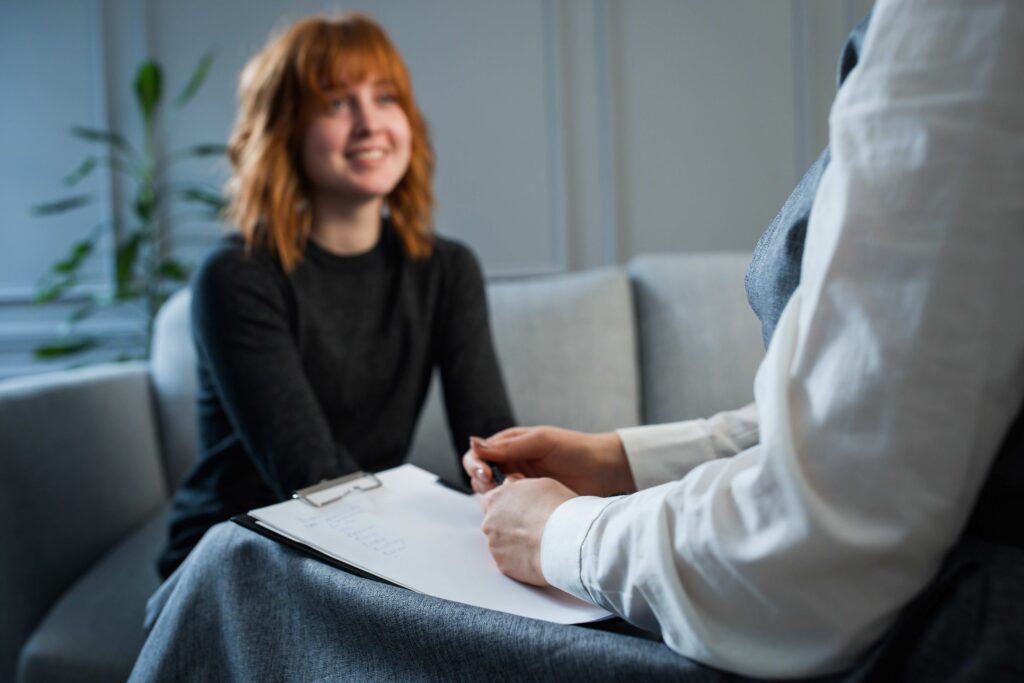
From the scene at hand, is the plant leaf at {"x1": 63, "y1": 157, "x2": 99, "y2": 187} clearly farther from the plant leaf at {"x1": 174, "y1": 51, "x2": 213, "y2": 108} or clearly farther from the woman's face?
the woman's face

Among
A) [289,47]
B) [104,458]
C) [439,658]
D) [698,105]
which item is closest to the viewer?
[439,658]

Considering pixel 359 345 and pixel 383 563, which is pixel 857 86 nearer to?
pixel 383 563

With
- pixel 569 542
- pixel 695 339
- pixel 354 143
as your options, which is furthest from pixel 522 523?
pixel 695 339

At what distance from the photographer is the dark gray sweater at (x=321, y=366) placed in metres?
0.98

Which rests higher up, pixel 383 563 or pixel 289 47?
pixel 289 47

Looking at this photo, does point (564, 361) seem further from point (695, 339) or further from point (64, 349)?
point (64, 349)

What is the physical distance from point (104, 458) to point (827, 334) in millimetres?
1284

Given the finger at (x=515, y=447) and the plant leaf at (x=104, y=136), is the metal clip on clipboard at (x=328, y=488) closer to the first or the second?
the finger at (x=515, y=447)

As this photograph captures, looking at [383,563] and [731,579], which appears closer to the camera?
[731,579]

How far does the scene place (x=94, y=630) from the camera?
3.43 ft

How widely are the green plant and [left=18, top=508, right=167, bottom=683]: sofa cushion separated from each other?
137 cm

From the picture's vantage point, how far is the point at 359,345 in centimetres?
117

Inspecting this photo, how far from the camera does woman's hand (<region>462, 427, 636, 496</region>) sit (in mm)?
722

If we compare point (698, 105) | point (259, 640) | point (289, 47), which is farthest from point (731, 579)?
point (698, 105)
